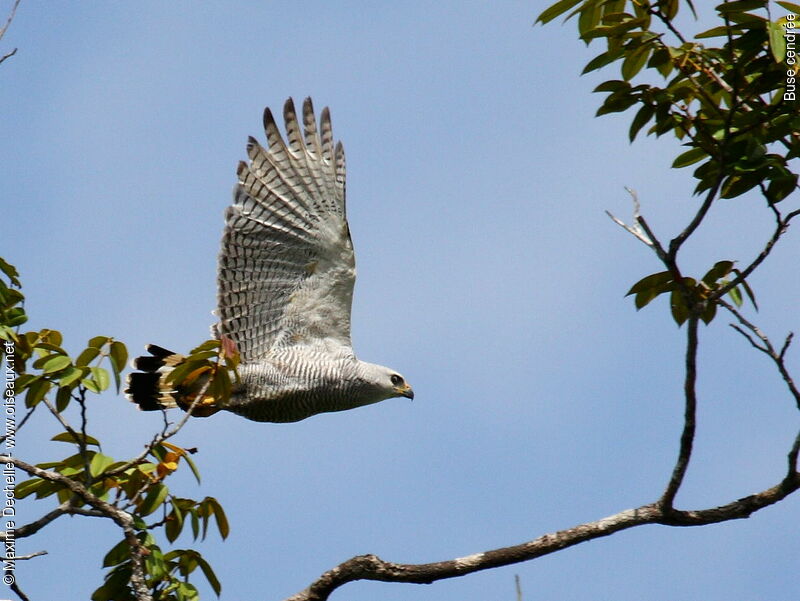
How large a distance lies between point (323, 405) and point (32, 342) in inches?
117

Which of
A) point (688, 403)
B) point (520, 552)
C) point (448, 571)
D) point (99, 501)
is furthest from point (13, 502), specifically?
point (688, 403)

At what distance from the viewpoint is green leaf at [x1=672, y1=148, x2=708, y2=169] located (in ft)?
14.2

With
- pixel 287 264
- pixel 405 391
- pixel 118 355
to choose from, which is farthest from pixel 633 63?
pixel 405 391

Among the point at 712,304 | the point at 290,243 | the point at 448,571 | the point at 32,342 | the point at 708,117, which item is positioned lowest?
the point at 448,571

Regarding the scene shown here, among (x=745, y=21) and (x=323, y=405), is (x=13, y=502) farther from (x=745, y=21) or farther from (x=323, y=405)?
(x=745, y=21)

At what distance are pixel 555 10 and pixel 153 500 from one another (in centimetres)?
252

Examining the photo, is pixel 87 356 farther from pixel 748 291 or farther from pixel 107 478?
pixel 748 291

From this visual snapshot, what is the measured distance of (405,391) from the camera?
7477 millimetres

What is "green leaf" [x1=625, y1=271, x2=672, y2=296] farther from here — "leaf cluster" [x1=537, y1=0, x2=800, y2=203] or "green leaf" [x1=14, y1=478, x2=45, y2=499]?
"green leaf" [x1=14, y1=478, x2=45, y2=499]

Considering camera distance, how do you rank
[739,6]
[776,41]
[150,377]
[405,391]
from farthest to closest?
[405,391] → [150,377] → [739,6] → [776,41]

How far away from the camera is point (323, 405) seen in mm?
7008

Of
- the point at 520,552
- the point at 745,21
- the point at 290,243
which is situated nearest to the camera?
the point at 745,21

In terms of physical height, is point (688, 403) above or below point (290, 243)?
below

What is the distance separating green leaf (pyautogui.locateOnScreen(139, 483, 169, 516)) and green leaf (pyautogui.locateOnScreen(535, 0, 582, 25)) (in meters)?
2.41
